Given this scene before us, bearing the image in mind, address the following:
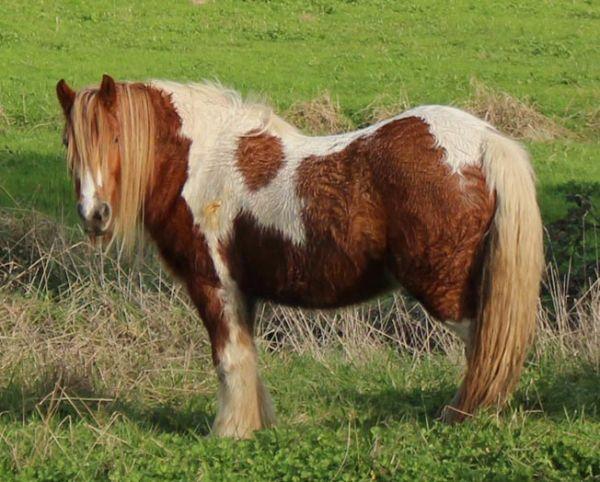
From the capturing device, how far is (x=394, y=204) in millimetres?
5309

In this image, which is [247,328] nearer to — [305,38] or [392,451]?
[392,451]

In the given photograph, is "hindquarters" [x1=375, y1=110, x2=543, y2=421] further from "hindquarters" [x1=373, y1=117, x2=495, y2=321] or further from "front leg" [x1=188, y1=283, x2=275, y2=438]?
"front leg" [x1=188, y1=283, x2=275, y2=438]

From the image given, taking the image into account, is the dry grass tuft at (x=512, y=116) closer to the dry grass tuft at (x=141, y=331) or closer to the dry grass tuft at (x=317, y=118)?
the dry grass tuft at (x=317, y=118)

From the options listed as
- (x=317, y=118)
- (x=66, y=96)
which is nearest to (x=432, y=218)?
(x=66, y=96)

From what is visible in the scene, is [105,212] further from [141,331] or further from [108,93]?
[141,331]

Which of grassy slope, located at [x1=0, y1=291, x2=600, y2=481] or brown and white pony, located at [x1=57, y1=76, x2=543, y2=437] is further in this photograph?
brown and white pony, located at [x1=57, y1=76, x2=543, y2=437]

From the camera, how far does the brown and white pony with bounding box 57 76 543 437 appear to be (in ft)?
17.3

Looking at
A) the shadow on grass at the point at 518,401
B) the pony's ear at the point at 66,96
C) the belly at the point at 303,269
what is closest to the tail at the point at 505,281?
the shadow on grass at the point at 518,401

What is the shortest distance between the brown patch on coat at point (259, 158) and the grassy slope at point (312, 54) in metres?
7.06

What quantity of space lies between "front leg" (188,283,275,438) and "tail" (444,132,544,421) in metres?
1.03

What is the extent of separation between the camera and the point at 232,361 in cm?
576

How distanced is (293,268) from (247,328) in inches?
17.4

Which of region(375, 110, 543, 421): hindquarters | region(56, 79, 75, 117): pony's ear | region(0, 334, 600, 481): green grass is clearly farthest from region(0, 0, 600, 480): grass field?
region(56, 79, 75, 117): pony's ear

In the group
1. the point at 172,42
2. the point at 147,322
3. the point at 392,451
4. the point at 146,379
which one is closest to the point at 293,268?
the point at 392,451
